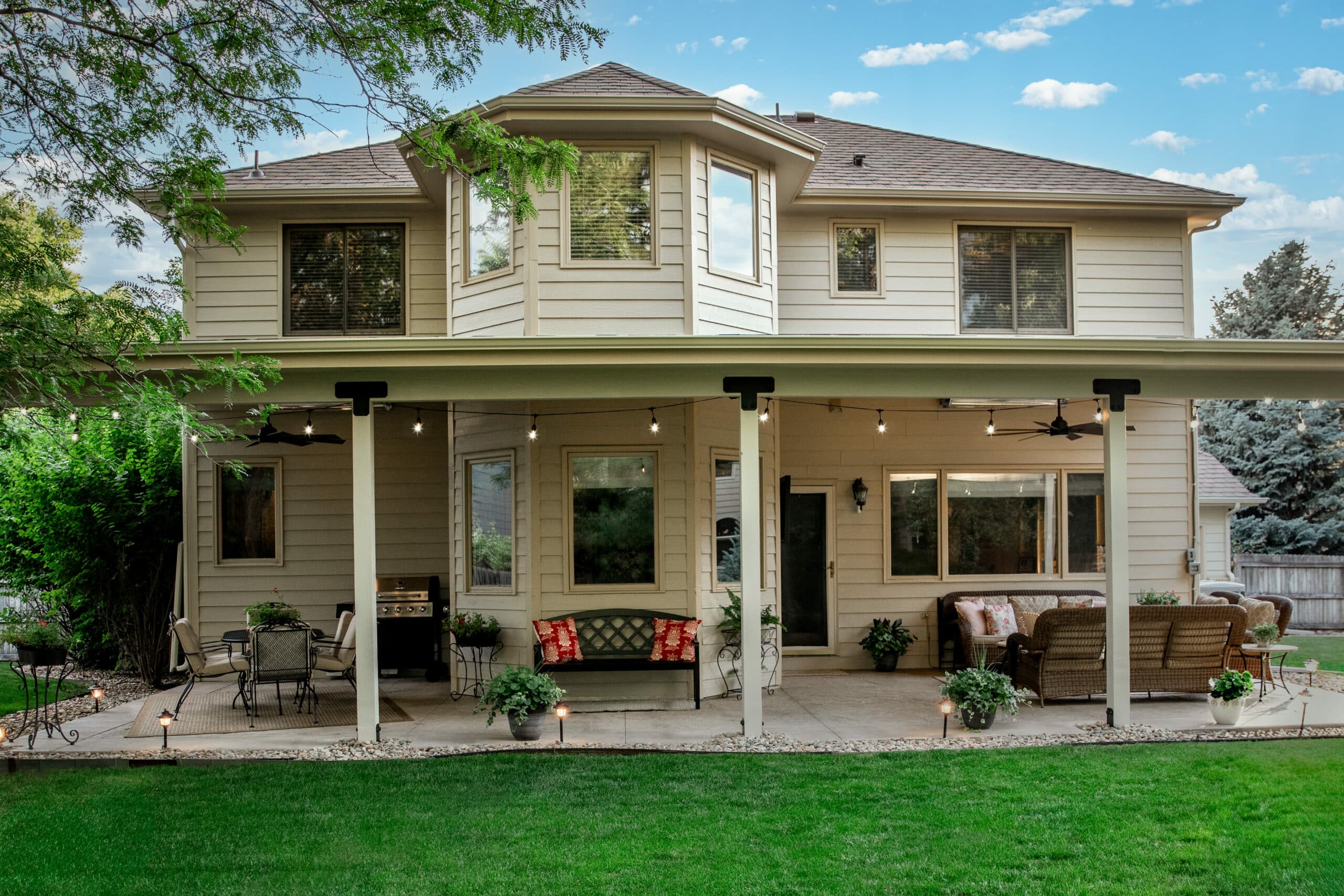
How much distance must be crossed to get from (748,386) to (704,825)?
3383 mm

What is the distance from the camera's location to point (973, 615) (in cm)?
1120

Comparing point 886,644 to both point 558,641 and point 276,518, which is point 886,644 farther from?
point 276,518

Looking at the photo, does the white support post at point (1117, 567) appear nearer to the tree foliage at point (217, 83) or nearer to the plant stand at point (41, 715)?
A: the tree foliage at point (217, 83)

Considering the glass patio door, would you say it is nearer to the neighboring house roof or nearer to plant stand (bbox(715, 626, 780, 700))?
plant stand (bbox(715, 626, 780, 700))

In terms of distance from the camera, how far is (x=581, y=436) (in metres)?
9.62

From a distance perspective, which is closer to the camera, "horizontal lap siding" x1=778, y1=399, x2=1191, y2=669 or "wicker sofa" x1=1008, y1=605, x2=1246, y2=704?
"wicker sofa" x1=1008, y1=605, x2=1246, y2=704

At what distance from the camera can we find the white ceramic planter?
7.95 m

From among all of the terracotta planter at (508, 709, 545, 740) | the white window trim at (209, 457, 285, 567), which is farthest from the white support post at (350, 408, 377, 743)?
the white window trim at (209, 457, 285, 567)

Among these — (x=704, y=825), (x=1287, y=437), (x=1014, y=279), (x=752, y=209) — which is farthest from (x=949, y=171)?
(x=1287, y=437)

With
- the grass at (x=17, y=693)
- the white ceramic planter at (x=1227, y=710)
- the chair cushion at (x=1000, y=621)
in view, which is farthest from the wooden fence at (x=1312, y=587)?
the grass at (x=17, y=693)

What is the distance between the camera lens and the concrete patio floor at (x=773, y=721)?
25.7 feet

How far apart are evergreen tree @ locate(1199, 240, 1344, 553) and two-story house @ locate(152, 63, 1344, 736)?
39.9 feet

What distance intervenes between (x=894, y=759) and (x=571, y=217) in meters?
5.37

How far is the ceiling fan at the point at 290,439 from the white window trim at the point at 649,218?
3.54m
